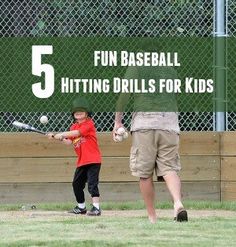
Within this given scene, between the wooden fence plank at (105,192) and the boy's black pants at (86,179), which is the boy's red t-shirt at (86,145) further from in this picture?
the wooden fence plank at (105,192)

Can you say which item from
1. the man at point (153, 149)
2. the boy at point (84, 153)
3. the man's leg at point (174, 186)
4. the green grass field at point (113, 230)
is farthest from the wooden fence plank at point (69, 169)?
the man's leg at point (174, 186)

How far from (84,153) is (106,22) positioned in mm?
2334

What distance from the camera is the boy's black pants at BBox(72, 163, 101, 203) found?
11797 millimetres

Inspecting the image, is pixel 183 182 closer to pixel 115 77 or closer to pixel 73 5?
pixel 115 77

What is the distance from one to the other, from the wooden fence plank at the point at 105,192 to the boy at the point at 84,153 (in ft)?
3.59

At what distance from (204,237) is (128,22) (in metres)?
5.32

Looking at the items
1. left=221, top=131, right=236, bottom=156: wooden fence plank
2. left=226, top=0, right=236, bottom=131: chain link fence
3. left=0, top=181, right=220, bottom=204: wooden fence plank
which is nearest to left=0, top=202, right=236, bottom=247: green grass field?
left=0, top=181, right=220, bottom=204: wooden fence plank

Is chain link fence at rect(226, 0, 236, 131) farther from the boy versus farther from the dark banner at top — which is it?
the boy

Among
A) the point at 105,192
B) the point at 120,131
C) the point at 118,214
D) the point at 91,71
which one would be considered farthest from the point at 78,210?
the point at 91,71

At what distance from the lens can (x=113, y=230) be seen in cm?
930

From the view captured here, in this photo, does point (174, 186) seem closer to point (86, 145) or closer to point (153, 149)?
point (153, 149)

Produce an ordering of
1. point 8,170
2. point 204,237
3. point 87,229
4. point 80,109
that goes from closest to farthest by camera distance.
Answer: point 204,237 < point 87,229 < point 80,109 < point 8,170

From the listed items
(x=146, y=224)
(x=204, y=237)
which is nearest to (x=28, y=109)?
(x=146, y=224)

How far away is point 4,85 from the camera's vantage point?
13.6m
